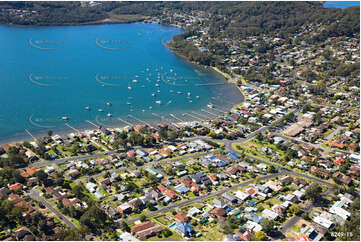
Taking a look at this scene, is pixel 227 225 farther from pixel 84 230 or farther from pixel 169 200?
pixel 84 230

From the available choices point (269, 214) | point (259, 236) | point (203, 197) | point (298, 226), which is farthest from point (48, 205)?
point (298, 226)

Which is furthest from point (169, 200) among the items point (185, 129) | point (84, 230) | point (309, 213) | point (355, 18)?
point (355, 18)

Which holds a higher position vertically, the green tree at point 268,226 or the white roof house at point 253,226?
the green tree at point 268,226

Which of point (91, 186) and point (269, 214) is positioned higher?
point (269, 214)

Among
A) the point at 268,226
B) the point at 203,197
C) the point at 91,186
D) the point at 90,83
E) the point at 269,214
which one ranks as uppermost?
the point at 90,83

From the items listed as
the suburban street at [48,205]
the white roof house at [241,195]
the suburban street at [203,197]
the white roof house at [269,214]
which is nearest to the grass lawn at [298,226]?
the white roof house at [269,214]

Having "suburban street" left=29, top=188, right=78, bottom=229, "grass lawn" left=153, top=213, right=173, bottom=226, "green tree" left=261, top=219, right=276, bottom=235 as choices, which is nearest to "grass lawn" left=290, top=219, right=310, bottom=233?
"green tree" left=261, top=219, right=276, bottom=235

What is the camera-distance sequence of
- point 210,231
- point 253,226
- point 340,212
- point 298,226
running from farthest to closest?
point 340,212, point 298,226, point 253,226, point 210,231

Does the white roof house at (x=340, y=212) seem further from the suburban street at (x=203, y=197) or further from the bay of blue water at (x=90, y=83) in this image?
the bay of blue water at (x=90, y=83)

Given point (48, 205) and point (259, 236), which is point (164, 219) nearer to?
point (259, 236)
